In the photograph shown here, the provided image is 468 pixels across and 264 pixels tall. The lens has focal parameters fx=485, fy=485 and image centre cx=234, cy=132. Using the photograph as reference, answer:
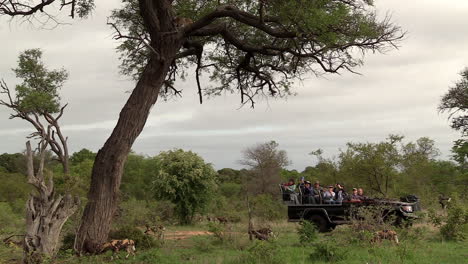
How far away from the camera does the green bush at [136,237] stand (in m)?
13.9

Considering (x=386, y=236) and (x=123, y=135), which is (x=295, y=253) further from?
(x=123, y=135)

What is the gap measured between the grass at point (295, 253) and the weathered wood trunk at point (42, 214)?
433 mm

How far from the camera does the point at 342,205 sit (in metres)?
17.2

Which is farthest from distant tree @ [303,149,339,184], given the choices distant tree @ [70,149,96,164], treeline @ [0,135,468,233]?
distant tree @ [70,149,96,164]

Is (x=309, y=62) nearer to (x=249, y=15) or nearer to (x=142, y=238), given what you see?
(x=249, y=15)

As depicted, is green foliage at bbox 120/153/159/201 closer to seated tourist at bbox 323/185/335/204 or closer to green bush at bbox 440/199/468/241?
seated tourist at bbox 323/185/335/204

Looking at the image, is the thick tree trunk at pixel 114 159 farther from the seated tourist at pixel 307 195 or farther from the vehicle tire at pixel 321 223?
the vehicle tire at pixel 321 223

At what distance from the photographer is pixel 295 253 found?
12.0 meters

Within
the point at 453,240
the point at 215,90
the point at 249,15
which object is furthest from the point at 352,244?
the point at 215,90

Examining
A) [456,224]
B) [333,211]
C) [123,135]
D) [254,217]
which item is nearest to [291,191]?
[333,211]

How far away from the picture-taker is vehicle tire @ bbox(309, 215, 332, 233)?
17344mm

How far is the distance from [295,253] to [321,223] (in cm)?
567

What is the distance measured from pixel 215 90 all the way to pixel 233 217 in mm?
7469

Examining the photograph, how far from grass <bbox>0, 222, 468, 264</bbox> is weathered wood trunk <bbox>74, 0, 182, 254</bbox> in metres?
0.86
